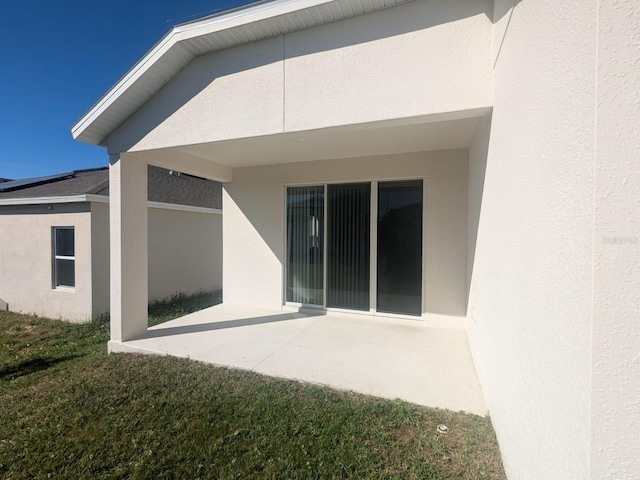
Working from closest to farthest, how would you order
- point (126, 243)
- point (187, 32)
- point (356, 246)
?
point (187, 32), point (126, 243), point (356, 246)

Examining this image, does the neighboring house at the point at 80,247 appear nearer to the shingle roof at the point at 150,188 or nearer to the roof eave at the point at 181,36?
the shingle roof at the point at 150,188

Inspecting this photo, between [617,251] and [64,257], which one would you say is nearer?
[617,251]

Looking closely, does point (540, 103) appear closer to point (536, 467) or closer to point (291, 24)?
point (536, 467)

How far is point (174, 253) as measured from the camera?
980 centimetres

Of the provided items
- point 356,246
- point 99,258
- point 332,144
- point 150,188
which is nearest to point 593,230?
point 332,144

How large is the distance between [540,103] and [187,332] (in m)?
6.38

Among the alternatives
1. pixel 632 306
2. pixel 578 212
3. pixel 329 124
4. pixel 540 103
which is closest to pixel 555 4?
pixel 540 103

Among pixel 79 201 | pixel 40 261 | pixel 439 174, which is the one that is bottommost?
pixel 40 261

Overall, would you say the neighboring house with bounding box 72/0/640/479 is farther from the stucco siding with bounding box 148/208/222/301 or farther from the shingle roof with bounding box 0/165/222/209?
the shingle roof with bounding box 0/165/222/209

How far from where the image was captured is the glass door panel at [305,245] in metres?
7.18

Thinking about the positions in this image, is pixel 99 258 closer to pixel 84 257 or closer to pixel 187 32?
pixel 84 257

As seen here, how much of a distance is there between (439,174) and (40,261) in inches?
442

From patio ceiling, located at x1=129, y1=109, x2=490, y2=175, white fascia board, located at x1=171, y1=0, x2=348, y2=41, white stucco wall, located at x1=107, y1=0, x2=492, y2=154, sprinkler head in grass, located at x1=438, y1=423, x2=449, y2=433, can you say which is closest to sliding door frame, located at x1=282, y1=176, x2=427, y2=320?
patio ceiling, located at x1=129, y1=109, x2=490, y2=175

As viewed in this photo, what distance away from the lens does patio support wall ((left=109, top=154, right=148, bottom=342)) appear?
5.18 metres
